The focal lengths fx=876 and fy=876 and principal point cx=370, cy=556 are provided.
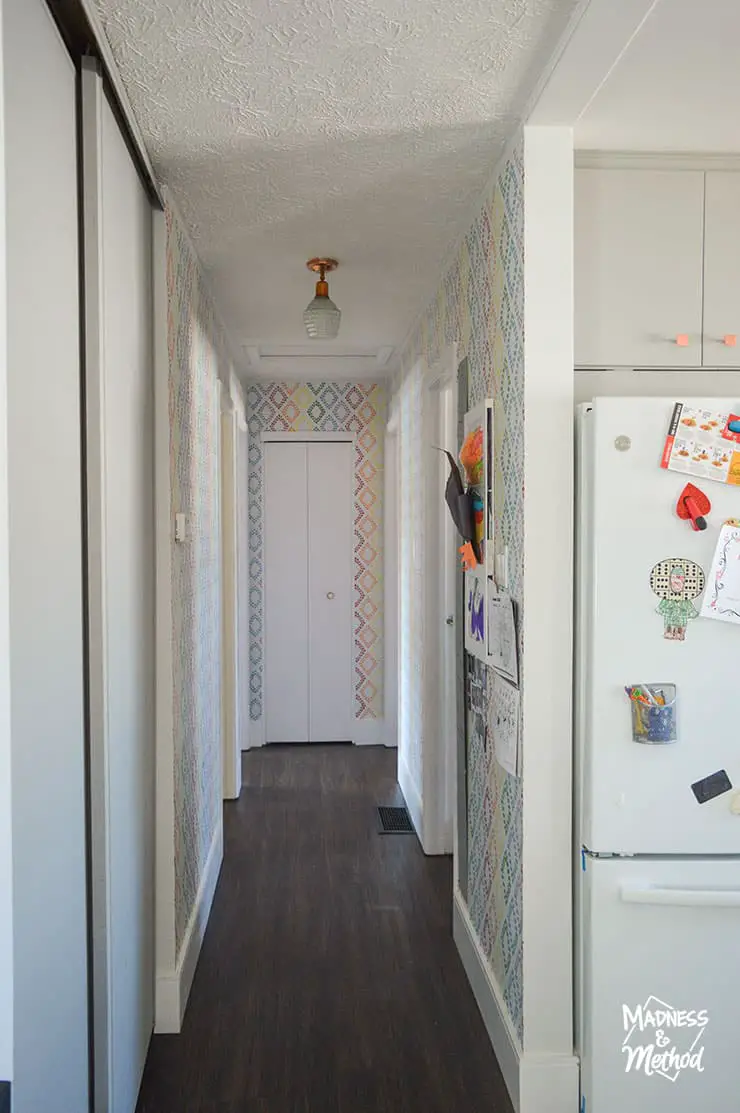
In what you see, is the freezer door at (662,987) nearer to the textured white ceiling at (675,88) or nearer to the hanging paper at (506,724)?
the hanging paper at (506,724)

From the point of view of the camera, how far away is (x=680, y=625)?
1.97m

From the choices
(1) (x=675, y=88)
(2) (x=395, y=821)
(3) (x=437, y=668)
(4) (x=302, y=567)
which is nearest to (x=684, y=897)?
(1) (x=675, y=88)

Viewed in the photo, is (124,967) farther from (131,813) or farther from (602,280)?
(602,280)

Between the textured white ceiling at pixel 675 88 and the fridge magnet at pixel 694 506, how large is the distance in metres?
0.87

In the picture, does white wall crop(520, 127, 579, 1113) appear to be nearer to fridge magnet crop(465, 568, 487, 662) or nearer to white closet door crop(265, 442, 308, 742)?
fridge magnet crop(465, 568, 487, 662)

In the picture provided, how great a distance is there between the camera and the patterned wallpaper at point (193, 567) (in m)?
2.66

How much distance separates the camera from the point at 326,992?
2.77 m

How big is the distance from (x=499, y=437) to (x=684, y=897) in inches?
48.4

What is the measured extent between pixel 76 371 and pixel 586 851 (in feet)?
5.04

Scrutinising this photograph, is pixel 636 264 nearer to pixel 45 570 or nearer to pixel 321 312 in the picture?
pixel 321 312

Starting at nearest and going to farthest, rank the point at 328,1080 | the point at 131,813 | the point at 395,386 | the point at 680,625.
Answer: the point at 680,625 < the point at 131,813 < the point at 328,1080 < the point at 395,386

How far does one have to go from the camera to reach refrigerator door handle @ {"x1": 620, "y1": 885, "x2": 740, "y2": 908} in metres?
1.95

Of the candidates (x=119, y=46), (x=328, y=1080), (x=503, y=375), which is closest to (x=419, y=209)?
(x=503, y=375)

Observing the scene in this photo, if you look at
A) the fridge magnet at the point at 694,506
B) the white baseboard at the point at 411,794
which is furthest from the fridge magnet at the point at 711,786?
the white baseboard at the point at 411,794
